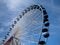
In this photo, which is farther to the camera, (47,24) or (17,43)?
(17,43)

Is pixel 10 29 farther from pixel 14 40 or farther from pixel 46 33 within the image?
pixel 46 33

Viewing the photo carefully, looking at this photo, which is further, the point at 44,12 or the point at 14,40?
the point at 14,40

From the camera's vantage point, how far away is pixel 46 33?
4284cm

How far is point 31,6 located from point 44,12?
17.8 ft

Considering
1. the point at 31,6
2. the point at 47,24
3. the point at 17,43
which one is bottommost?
the point at 17,43

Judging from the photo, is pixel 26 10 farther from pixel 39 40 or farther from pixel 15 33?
pixel 39 40

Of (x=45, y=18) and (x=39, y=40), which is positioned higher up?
(x=45, y=18)

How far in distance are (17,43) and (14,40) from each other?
2.86 feet

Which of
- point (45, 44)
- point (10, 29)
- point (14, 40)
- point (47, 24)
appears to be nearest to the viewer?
point (45, 44)

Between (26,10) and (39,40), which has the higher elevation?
(26,10)

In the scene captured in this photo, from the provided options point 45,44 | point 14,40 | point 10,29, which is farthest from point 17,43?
point 45,44

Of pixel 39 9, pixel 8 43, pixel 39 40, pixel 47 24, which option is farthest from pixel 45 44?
pixel 8 43

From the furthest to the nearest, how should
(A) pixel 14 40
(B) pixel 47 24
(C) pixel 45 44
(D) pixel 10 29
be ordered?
(D) pixel 10 29, (A) pixel 14 40, (B) pixel 47 24, (C) pixel 45 44

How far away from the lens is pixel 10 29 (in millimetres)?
56375
